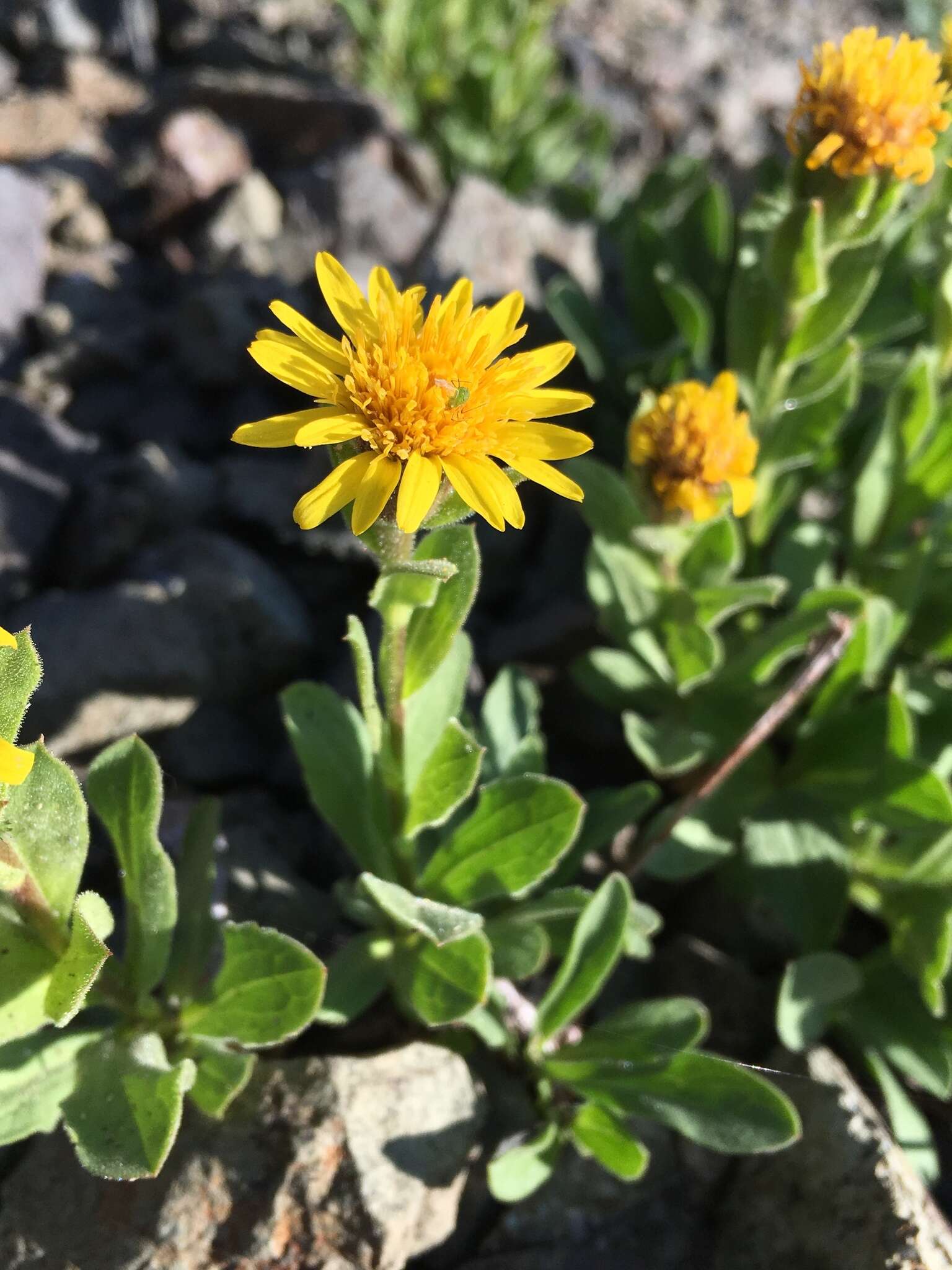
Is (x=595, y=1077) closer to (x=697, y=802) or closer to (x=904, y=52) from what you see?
(x=697, y=802)

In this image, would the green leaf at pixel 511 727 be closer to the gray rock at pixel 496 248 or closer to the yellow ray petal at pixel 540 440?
the yellow ray petal at pixel 540 440

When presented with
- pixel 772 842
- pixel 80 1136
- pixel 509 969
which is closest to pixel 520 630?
pixel 772 842

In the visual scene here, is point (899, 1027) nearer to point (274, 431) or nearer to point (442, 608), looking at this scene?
point (442, 608)

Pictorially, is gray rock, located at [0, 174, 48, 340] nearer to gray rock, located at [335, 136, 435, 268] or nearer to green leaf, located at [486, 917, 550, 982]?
gray rock, located at [335, 136, 435, 268]

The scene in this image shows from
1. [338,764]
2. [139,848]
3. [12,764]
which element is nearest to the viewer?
[12,764]

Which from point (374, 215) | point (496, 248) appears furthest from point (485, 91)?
point (496, 248)
